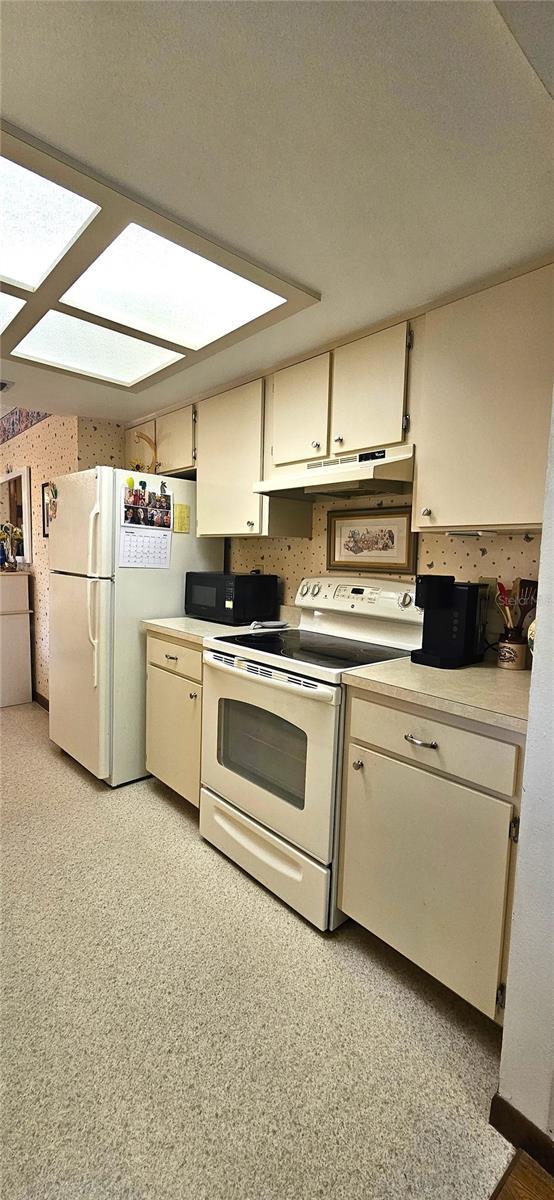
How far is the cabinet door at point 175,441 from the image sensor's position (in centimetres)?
299

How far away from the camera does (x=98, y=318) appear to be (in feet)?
6.58

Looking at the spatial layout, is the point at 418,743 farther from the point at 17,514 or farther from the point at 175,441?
the point at 17,514

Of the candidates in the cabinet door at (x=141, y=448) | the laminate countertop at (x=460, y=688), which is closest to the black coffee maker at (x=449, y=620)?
the laminate countertop at (x=460, y=688)

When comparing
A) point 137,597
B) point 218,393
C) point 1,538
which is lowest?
point 137,597

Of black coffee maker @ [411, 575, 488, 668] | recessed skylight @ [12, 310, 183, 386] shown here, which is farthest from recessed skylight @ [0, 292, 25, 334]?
black coffee maker @ [411, 575, 488, 668]

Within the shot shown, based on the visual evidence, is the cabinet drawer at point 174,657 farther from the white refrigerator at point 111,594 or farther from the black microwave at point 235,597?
the black microwave at point 235,597

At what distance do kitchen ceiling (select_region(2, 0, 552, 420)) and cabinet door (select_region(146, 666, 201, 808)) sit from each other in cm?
180

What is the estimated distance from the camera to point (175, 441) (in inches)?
123

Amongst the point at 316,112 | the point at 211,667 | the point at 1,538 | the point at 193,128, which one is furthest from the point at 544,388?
the point at 1,538

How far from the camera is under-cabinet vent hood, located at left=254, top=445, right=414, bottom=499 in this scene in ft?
6.04

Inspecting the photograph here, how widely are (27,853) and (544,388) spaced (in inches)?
103

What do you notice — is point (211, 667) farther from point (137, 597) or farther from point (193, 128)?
point (193, 128)

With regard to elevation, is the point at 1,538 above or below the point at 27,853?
above

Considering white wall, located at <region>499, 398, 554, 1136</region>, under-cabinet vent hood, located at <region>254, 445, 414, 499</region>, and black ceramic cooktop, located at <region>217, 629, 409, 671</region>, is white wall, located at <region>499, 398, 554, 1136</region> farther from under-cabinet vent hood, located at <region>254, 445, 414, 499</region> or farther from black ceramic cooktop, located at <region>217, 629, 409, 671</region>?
under-cabinet vent hood, located at <region>254, 445, 414, 499</region>
